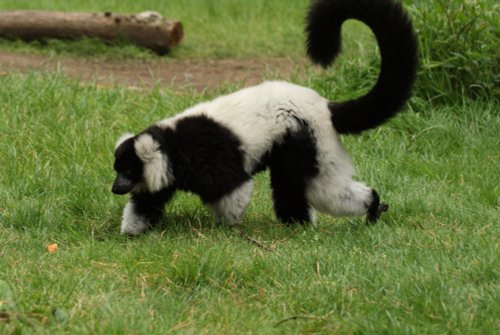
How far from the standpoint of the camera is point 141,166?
582 centimetres

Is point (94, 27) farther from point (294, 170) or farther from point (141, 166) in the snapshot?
point (294, 170)

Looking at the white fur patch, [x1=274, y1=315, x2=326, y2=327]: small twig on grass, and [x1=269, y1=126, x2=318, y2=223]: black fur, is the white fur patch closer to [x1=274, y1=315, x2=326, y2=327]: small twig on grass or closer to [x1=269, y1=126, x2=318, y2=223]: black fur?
[x1=269, y1=126, x2=318, y2=223]: black fur

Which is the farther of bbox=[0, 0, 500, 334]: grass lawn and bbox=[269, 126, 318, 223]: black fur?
bbox=[269, 126, 318, 223]: black fur

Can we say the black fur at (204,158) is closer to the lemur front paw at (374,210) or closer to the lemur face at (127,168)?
the lemur face at (127,168)

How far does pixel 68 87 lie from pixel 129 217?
10.2ft

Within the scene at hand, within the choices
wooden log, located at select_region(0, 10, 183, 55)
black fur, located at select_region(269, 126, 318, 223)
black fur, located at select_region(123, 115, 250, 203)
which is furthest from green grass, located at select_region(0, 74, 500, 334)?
wooden log, located at select_region(0, 10, 183, 55)

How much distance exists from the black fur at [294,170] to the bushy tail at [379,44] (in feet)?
0.95

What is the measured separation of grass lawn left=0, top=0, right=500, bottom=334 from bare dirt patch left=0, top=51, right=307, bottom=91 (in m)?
0.81

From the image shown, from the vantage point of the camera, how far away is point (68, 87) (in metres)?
8.72

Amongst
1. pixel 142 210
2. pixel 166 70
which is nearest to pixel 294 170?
pixel 142 210

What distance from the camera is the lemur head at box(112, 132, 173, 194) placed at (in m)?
5.79

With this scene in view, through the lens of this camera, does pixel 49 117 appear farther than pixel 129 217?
Yes

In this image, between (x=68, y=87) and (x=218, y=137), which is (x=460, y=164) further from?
(x=68, y=87)

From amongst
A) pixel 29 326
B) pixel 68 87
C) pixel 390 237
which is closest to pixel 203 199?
pixel 390 237
